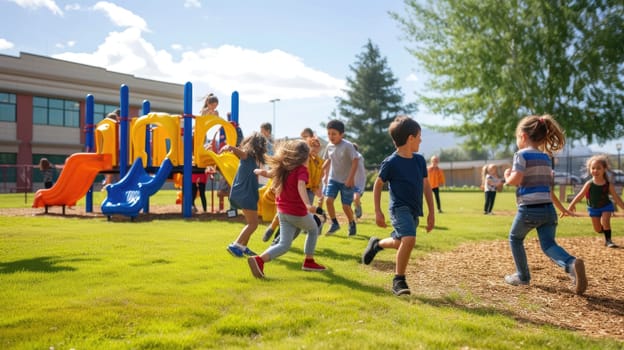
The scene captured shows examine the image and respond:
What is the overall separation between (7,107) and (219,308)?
145 ft

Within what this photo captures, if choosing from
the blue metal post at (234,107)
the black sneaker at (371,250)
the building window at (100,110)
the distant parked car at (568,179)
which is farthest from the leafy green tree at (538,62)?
the building window at (100,110)

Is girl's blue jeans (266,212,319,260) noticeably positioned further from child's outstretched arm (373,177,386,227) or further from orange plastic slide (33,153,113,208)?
orange plastic slide (33,153,113,208)

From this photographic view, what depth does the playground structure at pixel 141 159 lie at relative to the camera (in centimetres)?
1270

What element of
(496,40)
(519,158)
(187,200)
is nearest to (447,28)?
(496,40)

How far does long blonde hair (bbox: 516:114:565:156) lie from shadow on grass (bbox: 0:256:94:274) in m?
5.21

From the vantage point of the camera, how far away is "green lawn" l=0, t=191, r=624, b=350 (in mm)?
3369

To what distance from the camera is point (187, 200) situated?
1367 centimetres

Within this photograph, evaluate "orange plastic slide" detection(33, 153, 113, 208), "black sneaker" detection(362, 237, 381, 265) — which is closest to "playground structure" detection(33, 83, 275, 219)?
"orange plastic slide" detection(33, 153, 113, 208)

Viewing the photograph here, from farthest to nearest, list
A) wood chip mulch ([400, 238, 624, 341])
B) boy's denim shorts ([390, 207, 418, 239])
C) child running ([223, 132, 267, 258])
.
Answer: child running ([223, 132, 267, 258]) → boy's denim shorts ([390, 207, 418, 239]) → wood chip mulch ([400, 238, 624, 341])

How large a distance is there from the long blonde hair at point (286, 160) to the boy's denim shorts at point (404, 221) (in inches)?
48.3

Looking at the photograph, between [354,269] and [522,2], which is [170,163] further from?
[522,2]

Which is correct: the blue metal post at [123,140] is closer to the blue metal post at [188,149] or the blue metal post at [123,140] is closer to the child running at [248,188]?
the blue metal post at [188,149]

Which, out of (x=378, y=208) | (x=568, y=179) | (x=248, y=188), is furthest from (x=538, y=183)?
(x=568, y=179)

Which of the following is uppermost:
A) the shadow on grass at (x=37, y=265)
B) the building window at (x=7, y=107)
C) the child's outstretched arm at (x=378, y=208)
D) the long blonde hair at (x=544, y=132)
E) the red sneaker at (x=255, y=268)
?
the building window at (x=7, y=107)
